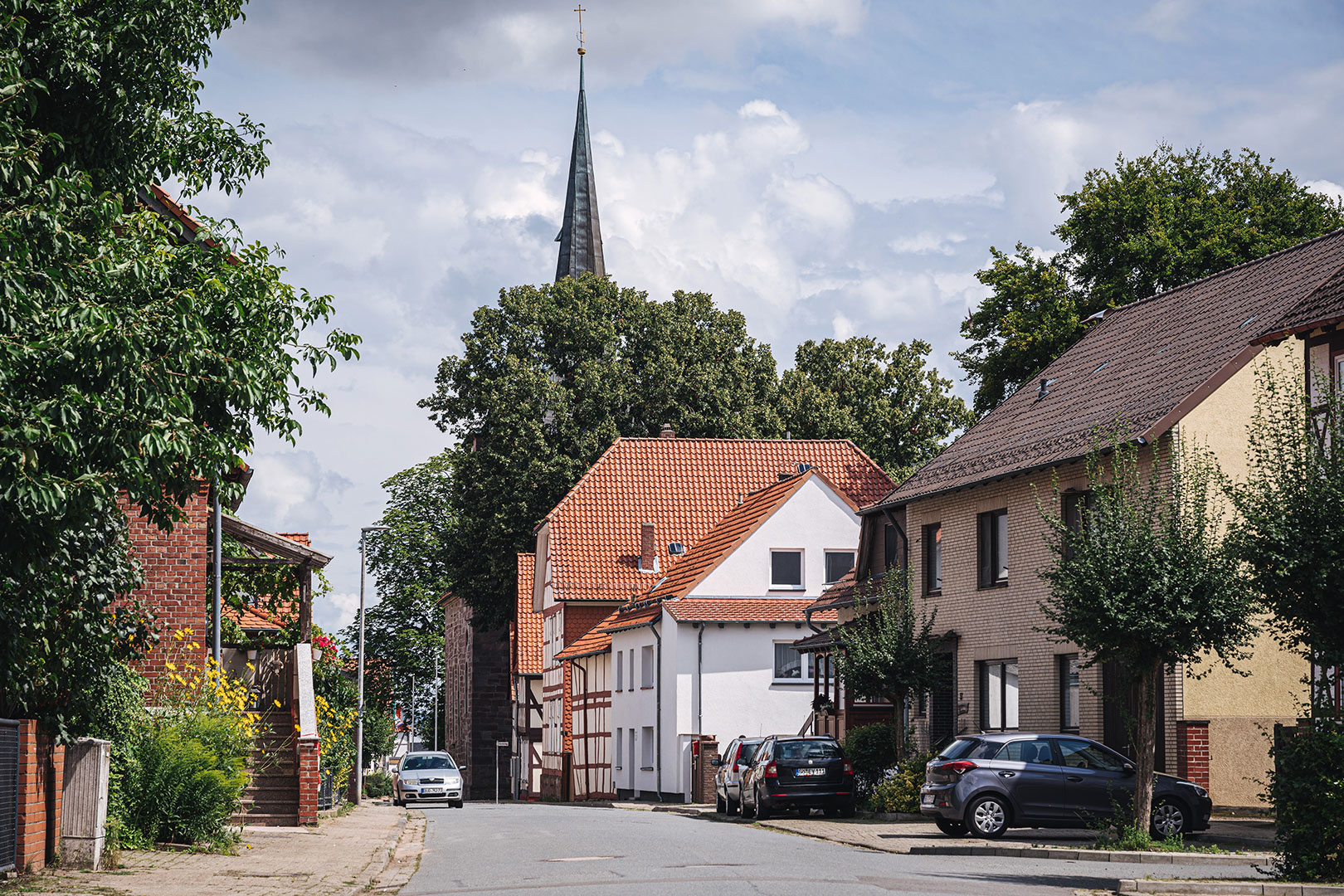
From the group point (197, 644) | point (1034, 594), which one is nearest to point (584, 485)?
point (1034, 594)

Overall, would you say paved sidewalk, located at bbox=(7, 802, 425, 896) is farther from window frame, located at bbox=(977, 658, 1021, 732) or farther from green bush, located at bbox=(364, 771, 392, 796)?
green bush, located at bbox=(364, 771, 392, 796)

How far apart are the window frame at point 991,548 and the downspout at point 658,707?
1671cm

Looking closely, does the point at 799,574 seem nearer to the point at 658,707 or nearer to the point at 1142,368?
the point at 658,707

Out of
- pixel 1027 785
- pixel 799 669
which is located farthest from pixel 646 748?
pixel 1027 785

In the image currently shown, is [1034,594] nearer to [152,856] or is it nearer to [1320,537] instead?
[1320,537]

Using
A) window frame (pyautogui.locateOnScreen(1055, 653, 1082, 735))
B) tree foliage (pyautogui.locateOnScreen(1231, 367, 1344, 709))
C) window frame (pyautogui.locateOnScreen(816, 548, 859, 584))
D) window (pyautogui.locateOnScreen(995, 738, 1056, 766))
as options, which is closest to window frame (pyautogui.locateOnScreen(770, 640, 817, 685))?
window frame (pyautogui.locateOnScreen(816, 548, 859, 584))

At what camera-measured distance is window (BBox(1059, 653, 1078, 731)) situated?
29.0 m

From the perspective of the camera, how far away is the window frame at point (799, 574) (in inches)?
1913

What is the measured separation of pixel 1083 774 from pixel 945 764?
1937 millimetres

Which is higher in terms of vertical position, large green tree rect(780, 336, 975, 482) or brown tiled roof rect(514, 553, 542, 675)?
large green tree rect(780, 336, 975, 482)

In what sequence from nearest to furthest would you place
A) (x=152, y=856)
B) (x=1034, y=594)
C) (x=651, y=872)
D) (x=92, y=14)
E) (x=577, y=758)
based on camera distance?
1. (x=92, y=14)
2. (x=651, y=872)
3. (x=152, y=856)
4. (x=1034, y=594)
5. (x=577, y=758)

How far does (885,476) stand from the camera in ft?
176

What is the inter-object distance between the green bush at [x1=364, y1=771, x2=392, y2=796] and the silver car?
110 feet

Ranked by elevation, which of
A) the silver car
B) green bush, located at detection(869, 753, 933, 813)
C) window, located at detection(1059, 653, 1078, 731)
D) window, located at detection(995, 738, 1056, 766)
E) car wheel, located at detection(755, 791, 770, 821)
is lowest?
the silver car
